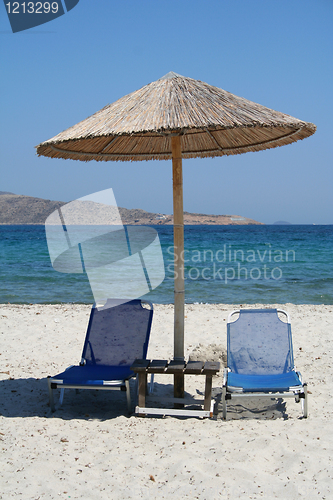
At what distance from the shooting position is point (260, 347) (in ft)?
12.9

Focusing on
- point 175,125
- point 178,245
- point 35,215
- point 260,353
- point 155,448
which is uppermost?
point 175,125

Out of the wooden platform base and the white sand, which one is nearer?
the white sand

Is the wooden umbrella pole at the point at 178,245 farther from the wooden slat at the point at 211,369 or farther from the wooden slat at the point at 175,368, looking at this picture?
the wooden slat at the point at 211,369

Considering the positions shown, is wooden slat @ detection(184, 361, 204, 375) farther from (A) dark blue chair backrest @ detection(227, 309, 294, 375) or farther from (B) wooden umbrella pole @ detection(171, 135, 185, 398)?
(A) dark blue chair backrest @ detection(227, 309, 294, 375)

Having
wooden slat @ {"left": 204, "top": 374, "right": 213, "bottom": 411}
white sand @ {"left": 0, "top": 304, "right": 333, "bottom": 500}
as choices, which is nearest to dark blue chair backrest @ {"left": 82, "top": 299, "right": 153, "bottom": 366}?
white sand @ {"left": 0, "top": 304, "right": 333, "bottom": 500}

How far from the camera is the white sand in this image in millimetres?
2285

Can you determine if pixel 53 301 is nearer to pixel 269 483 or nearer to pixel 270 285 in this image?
pixel 270 285

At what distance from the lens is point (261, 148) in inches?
166

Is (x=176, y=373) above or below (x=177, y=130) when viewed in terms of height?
below

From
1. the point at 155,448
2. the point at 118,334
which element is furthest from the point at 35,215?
the point at 155,448

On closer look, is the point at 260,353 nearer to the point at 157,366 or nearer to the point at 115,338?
the point at 157,366

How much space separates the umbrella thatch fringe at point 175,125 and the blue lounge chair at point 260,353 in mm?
1787

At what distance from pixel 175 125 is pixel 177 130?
0.56 m

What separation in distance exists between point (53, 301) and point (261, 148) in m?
7.14
